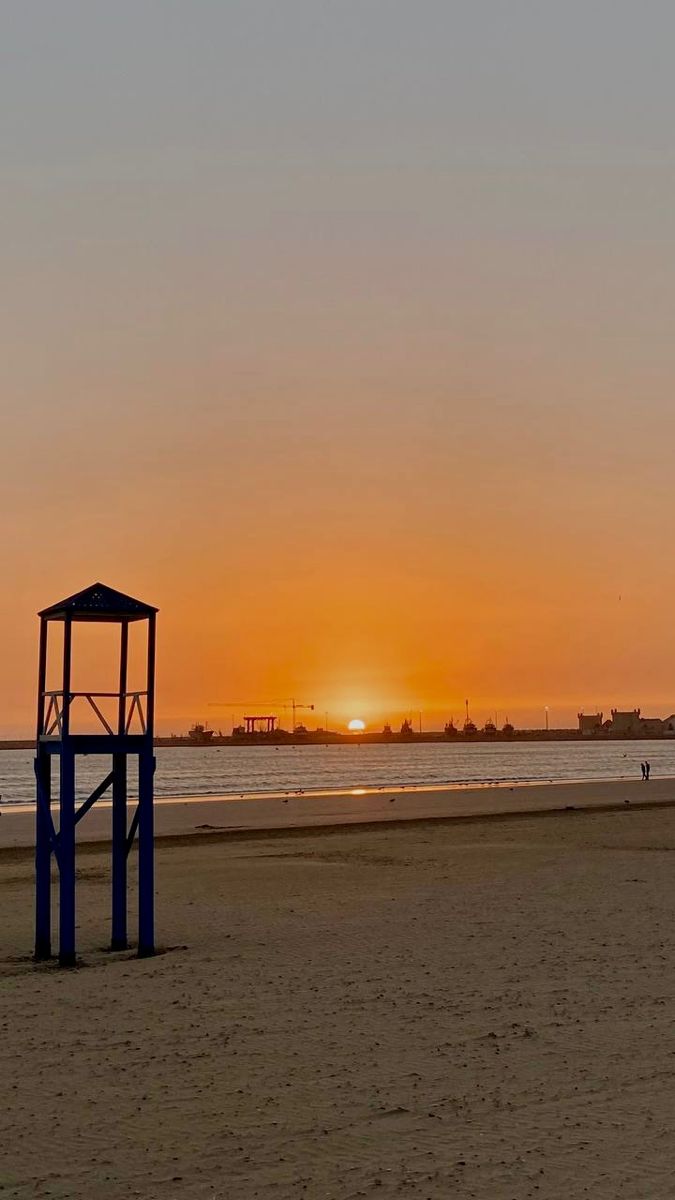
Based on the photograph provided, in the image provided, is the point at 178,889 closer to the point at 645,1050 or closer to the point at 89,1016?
the point at 89,1016

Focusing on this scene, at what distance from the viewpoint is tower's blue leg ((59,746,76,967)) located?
14.5 m

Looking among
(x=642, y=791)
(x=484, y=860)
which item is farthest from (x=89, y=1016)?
(x=642, y=791)

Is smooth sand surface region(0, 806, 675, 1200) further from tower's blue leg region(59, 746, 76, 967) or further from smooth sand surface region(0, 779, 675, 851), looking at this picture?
smooth sand surface region(0, 779, 675, 851)

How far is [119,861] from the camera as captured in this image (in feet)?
52.5

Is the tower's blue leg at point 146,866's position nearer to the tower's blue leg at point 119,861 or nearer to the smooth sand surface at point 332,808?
the tower's blue leg at point 119,861

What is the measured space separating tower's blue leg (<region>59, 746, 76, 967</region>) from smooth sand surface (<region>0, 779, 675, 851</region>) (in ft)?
76.6

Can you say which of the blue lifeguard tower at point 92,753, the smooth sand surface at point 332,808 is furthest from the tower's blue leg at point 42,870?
the smooth sand surface at point 332,808

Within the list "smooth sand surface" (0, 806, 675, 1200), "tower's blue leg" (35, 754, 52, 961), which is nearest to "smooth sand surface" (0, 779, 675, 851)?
Answer: "tower's blue leg" (35, 754, 52, 961)

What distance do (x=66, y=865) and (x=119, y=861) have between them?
146cm

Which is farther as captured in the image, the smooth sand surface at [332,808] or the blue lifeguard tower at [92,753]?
the smooth sand surface at [332,808]

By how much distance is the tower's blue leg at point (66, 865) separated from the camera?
1452cm

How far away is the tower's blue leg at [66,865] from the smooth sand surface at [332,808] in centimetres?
2334

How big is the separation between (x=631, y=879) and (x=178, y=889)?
27.6 ft

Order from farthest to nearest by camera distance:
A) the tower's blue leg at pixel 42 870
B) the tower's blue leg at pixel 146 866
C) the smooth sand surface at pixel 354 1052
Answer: the tower's blue leg at pixel 42 870 → the tower's blue leg at pixel 146 866 → the smooth sand surface at pixel 354 1052
